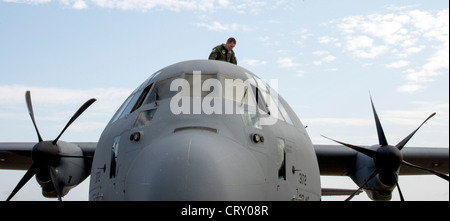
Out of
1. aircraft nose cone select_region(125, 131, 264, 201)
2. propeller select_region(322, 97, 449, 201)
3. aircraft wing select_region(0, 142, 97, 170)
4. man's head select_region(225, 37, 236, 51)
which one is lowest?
aircraft nose cone select_region(125, 131, 264, 201)

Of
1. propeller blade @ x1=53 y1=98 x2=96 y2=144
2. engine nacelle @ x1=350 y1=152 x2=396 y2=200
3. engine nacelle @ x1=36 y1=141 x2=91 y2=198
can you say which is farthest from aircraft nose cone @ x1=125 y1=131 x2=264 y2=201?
engine nacelle @ x1=350 y1=152 x2=396 y2=200

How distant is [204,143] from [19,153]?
9960 mm

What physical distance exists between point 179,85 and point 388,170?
6.35 meters

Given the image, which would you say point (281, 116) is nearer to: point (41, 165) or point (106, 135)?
point (106, 135)

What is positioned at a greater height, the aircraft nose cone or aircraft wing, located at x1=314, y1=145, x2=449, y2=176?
aircraft wing, located at x1=314, y1=145, x2=449, y2=176

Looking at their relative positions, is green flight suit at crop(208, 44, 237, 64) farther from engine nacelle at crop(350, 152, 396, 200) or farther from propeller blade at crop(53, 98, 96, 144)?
engine nacelle at crop(350, 152, 396, 200)

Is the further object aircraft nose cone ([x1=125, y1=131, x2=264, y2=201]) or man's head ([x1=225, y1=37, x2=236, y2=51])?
man's head ([x1=225, y1=37, x2=236, y2=51])

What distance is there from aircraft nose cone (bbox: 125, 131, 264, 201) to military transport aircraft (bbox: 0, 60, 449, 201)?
0.4 inches

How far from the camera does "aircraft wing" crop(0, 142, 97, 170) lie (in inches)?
490

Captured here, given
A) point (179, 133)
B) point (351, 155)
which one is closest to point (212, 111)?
point (179, 133)

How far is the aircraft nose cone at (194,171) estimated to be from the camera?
4.43 meters

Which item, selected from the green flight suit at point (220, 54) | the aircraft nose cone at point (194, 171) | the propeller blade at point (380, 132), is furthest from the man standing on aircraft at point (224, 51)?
the aircraft nose cone at point (194, 171)
